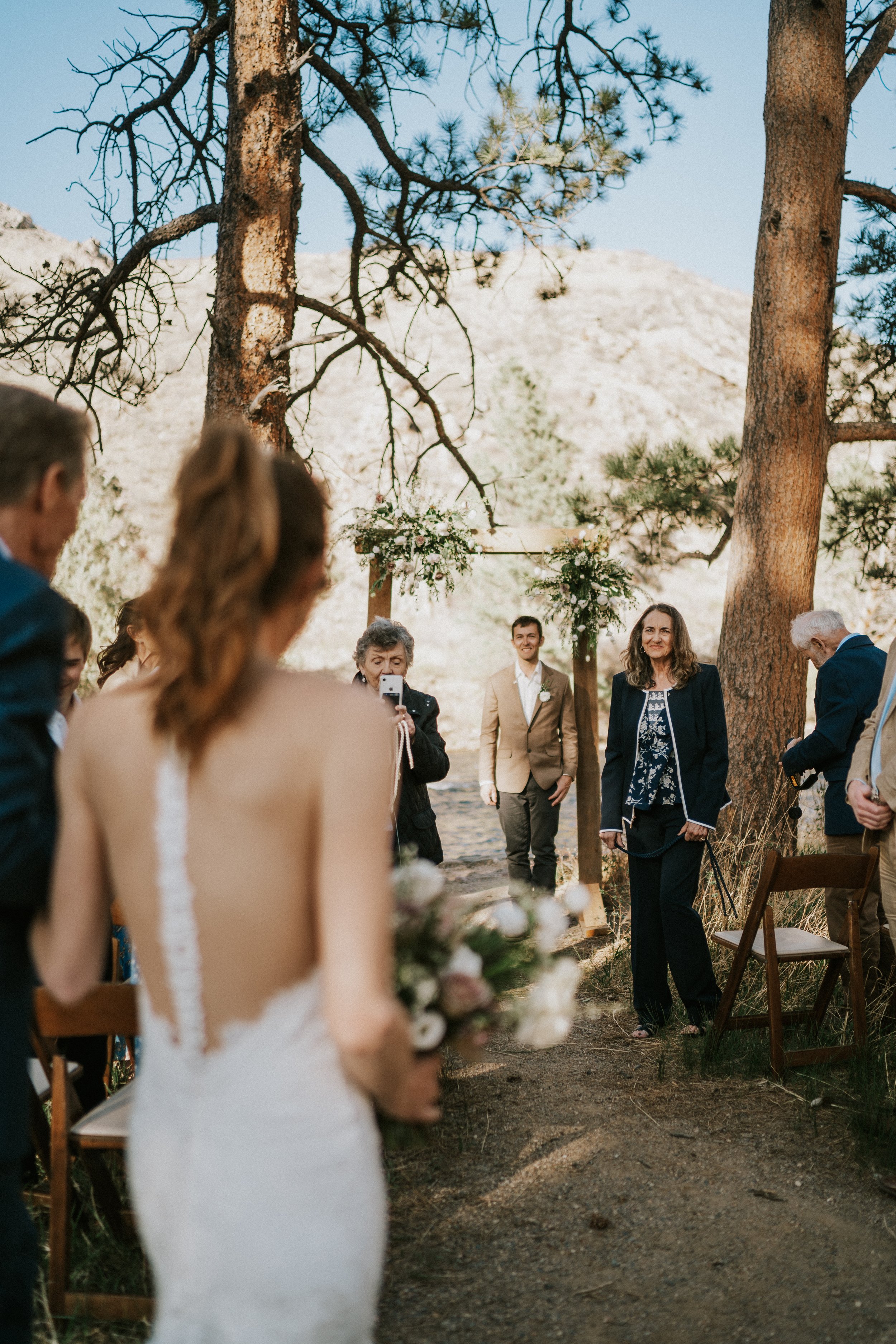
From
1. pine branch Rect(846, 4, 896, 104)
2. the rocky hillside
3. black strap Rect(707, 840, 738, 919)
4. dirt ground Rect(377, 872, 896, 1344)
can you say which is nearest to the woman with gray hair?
dirt ground Rect(377, 872, 896, 1344)

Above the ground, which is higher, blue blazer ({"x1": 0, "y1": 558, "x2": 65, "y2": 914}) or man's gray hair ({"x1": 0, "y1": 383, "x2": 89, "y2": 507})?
man's gray hair ({"x1": 0, "y1": 383, "x2": 89, "y2": 507})

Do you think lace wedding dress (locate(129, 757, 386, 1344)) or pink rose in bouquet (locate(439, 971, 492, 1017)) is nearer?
lace wedding dress (locate(129, 757, 386, 1344))

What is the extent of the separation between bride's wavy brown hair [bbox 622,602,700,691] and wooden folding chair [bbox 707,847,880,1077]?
1.08m

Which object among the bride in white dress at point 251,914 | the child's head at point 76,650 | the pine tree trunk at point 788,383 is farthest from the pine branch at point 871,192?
the bride in white dress at point 251,914

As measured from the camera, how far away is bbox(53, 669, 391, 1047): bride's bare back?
48.8 inches

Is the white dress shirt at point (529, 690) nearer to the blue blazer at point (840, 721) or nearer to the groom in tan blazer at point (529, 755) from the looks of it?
the groom in tan blazer at point (529, 755)

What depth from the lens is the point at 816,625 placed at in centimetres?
525

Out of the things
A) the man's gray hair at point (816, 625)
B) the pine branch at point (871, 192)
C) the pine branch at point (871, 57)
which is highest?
the pine branch at point (871, 57)

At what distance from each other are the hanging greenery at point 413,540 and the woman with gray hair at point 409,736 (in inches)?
72.3

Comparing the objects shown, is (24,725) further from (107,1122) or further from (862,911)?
(862,911)

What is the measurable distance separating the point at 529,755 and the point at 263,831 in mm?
6279

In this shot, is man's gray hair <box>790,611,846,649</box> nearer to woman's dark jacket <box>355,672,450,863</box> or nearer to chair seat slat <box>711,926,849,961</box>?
chair seat slat <box>711,926,849,961</box>

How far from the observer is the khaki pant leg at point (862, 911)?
4973mm

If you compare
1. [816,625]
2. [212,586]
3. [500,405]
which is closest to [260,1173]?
[212,586]
